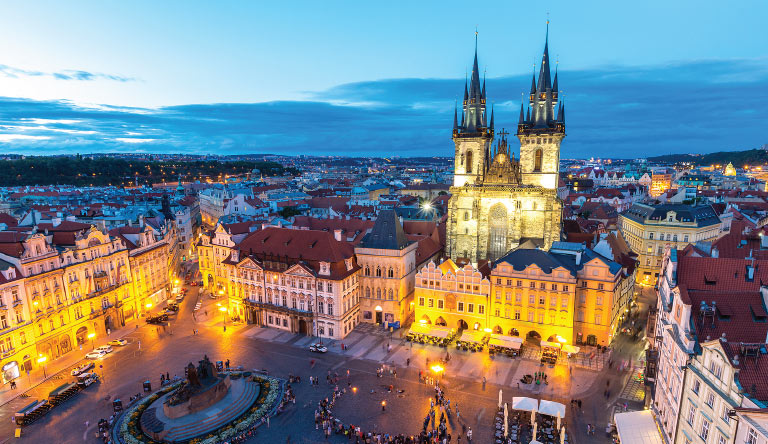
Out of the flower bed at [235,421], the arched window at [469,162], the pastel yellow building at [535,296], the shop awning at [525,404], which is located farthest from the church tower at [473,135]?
the flower bed at [235,421]

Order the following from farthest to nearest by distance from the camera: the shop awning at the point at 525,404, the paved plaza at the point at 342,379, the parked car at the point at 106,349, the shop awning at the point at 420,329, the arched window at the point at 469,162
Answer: the arched window at the point at 469,162, the shop awning at the point at 420,329, the parked car at the point at 106,349, the paved plaza at the point at 342,379, the shop awning at the point at 525,404

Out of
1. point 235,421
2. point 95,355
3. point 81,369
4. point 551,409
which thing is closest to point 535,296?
A: point 551,409

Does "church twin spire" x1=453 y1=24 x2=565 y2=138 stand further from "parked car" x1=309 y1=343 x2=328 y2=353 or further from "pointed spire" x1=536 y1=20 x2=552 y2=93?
"parked car" x1=309 y1=343 x2=328 y2=353

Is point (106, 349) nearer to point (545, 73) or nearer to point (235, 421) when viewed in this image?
point (235, 421)

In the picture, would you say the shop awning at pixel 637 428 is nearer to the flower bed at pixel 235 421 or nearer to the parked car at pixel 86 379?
the flower bed at pixel 235 421

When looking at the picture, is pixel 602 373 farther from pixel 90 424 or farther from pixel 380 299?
pixel 90 424

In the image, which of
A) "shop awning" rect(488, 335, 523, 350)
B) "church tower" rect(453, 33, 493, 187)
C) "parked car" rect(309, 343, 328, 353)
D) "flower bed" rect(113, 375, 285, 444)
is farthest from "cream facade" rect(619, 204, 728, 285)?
"flower bed" rect(113, 375, 285, 444)

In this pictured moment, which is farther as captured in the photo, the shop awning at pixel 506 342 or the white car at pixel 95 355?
the white car at pixel 95 355
